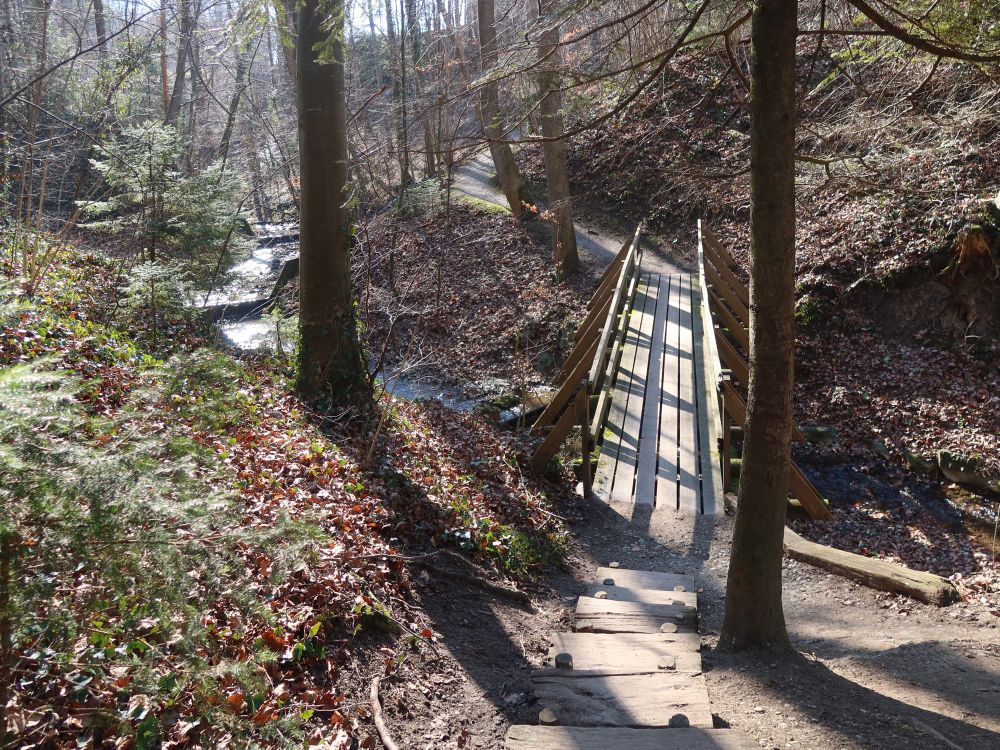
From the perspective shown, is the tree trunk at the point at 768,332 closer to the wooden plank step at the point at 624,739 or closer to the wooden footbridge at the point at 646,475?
the wooden footbridge at the point at 646,475

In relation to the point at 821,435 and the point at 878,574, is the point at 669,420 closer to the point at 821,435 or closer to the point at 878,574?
the point at 821,435

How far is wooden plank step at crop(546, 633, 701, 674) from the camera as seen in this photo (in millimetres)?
4469

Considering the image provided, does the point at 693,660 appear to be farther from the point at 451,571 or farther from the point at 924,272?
the point at 924,272

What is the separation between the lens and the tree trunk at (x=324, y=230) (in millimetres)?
7977

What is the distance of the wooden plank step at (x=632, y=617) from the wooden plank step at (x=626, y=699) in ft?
3.57

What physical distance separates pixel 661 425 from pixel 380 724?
23.4ft

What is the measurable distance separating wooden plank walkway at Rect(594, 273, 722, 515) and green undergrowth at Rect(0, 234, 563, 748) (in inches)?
55.5

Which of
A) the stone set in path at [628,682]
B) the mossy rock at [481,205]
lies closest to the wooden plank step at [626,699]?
the stone set in path at [628,682]

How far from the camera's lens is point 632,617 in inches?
217

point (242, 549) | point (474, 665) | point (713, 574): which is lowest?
point (713, 574)

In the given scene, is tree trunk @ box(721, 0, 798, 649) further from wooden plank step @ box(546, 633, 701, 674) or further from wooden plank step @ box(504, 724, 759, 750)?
wooden plank step @ box(504, 724, 759, 750)

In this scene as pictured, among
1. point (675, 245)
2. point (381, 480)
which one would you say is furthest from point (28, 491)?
point (675, 245)

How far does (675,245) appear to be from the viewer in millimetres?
21172

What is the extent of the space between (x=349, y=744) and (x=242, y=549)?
1193 millimetres
